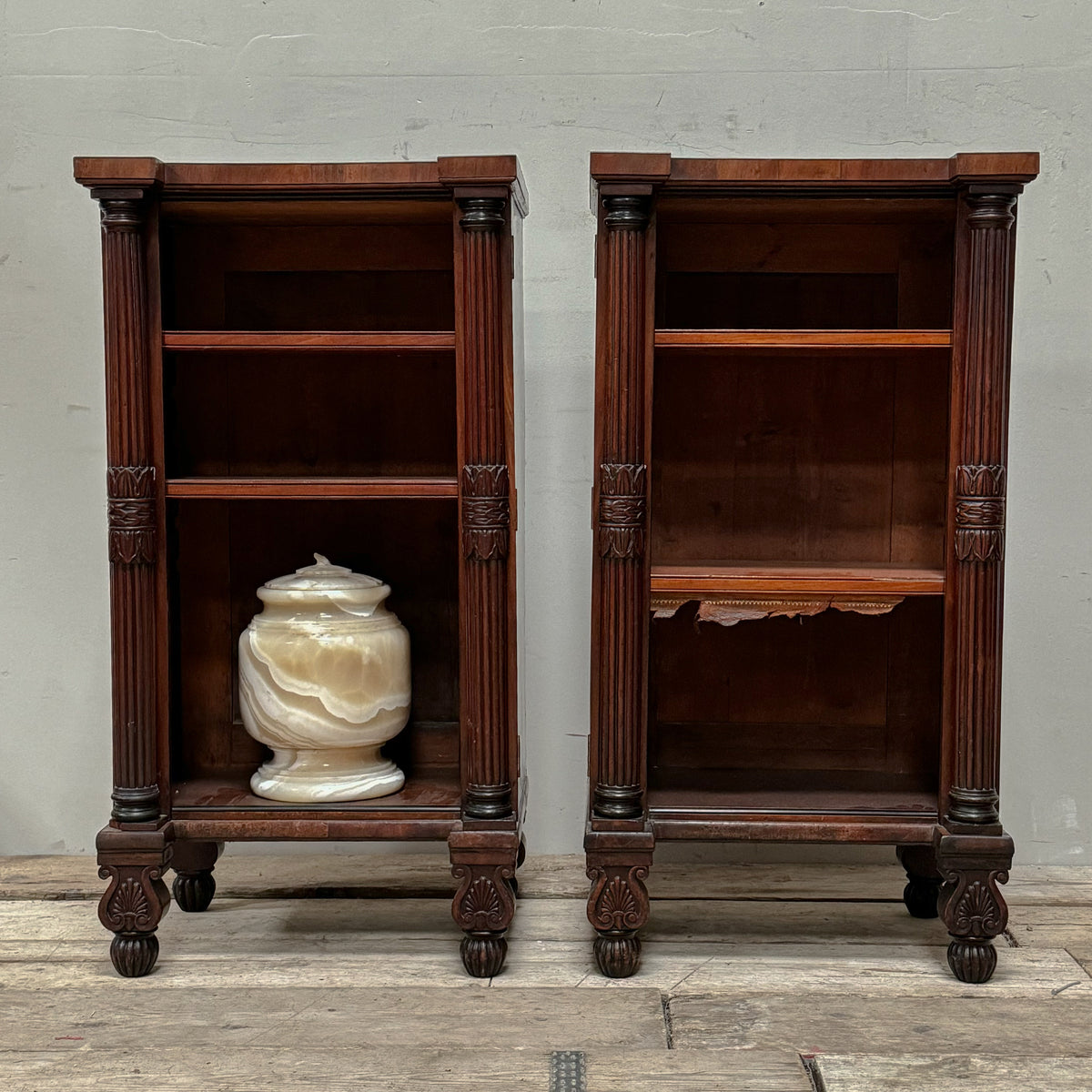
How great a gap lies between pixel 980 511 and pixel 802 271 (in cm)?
59

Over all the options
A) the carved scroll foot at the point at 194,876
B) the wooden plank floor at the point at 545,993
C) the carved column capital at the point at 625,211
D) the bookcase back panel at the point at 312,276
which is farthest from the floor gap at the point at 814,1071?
the bookcase back panel at the point at 312,276

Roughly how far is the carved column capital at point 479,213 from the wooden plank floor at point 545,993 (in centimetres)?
122

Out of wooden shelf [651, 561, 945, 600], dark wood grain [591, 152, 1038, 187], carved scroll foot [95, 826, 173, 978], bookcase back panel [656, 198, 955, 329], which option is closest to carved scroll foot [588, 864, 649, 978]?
wooden shelf [651, 561, 945, 600]

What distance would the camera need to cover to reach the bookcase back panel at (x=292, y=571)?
2191 mm

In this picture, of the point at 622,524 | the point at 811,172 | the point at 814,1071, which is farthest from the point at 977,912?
the point at 811,172

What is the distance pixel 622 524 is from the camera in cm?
187

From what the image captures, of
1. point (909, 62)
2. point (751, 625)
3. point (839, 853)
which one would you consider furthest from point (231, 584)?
point (909, 62)

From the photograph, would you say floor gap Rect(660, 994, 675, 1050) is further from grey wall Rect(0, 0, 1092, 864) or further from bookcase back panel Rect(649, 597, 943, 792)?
grey wall Rect(0, 0, 1092, 864)

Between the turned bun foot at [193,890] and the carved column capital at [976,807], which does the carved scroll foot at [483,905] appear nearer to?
the turned bun foot at [193,890]

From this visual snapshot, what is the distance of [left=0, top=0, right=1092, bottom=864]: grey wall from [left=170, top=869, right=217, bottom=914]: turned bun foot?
543 mm

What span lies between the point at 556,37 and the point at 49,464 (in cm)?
138

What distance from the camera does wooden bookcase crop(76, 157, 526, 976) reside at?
6.13 ft

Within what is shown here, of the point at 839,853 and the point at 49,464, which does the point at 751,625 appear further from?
the point at 49,464

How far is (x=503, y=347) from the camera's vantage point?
6.18 ft
